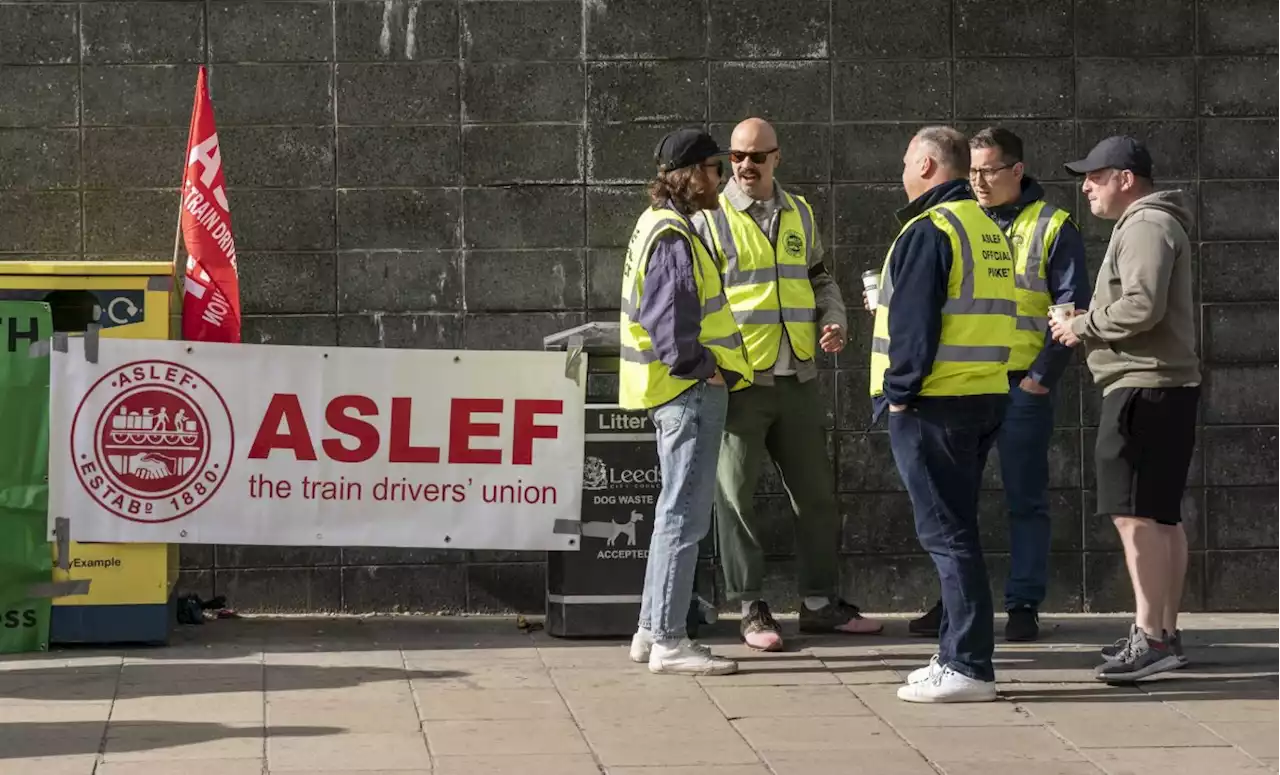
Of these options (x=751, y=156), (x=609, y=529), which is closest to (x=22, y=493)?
(x=609, y=529)

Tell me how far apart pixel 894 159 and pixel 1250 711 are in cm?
305

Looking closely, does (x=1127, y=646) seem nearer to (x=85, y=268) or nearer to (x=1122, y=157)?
(x=1122, y=157)

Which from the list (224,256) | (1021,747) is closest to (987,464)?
(1021,747)

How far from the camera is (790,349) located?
759 cm

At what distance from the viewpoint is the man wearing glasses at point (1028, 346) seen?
25.0 feet

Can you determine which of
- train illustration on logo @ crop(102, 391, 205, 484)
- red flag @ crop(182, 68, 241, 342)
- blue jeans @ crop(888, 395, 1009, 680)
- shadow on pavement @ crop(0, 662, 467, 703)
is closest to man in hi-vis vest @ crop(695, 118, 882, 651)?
blue jeans @ crop(888, 395, 1009, 680)

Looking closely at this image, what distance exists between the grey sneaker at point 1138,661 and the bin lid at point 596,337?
2.26 m

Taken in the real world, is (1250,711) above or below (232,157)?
below

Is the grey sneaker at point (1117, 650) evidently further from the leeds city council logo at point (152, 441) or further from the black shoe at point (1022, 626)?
the leeds city council logo at point (152, 441)

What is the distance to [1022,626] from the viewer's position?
7.75 metres

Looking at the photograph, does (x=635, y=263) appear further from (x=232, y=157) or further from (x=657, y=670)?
(x=232, y=157)

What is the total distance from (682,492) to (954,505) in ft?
3.48

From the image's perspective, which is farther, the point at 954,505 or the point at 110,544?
the point at 110,544

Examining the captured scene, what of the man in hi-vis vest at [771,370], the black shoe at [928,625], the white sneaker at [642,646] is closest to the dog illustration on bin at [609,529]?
the man in hi-vis vest at [771,370]
